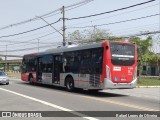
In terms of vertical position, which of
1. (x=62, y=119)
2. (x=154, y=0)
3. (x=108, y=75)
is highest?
(x=154, y=0)

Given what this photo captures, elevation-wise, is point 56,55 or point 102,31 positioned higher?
point 102,31

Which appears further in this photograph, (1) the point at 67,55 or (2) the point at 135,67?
(1) the point at 67,55

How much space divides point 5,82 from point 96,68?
14452 mm

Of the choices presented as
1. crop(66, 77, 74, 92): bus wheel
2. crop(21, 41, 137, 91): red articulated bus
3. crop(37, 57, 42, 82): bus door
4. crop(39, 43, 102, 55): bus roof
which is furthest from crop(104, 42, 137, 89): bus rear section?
crop(37, 57, 42, 82): bus door

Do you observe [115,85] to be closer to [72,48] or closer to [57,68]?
[72,48]

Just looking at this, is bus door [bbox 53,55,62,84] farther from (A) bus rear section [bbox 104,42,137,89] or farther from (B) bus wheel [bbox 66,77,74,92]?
(A) bus rear section [bbox 104,42,137,89]

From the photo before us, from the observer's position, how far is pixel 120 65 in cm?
2048

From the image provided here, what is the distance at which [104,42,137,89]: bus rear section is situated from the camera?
1992cm

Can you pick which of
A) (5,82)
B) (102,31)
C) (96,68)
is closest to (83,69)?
(96,68)

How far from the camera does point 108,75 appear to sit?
19.9 m

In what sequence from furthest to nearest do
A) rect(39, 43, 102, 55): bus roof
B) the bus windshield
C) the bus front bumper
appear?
1. rect(39, 43, 102, 55): bus roof
2. the bus windshield
3. the bus front bumper

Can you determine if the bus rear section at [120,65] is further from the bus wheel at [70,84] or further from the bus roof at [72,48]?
the bus wheel at [70,84]

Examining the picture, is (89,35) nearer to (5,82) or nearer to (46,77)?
(5,82)

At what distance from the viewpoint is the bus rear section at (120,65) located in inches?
784
